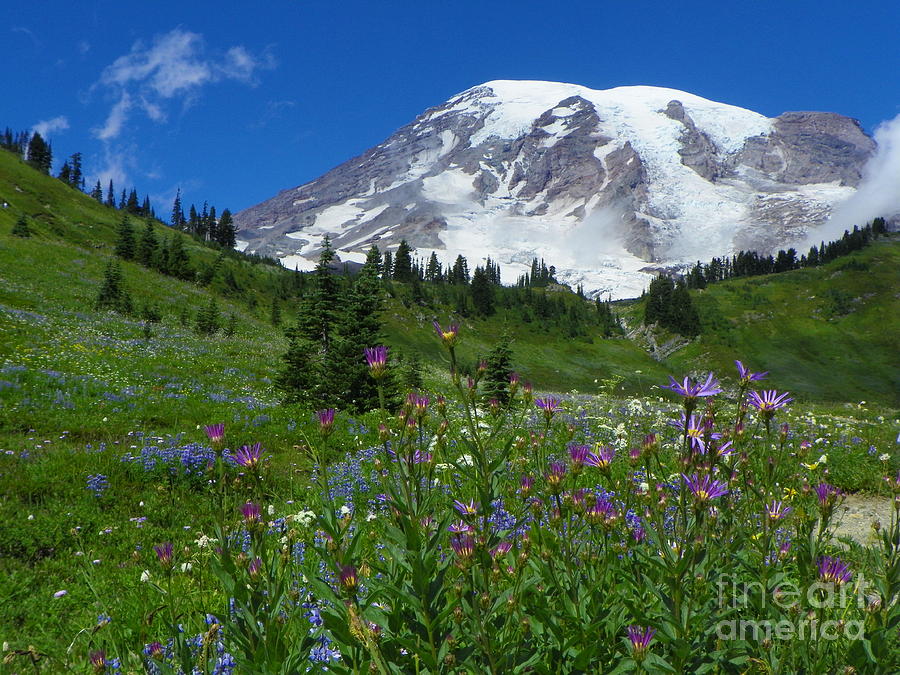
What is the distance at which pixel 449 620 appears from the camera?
7.65ft

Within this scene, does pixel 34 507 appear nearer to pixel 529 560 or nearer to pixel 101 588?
pixel 101 588

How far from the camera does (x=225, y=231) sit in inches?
5630

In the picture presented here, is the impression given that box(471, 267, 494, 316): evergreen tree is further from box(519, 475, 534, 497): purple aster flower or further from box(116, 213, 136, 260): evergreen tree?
box(519, 475, 534, 497): purple aster flower

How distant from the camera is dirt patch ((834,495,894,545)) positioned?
6.35m

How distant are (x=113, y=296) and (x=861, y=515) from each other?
3517 centimetres

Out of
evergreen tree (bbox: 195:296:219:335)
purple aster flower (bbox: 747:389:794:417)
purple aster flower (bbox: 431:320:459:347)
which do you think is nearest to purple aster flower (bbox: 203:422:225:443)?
purple aster flower (bbox: 431:320:459:347)

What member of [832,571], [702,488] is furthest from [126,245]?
[832,571]

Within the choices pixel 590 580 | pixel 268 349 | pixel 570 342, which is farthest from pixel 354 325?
pixel 570 342

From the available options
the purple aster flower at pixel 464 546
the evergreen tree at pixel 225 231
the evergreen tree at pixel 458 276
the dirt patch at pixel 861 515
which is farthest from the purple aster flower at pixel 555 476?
the evergreen tree at pixel 225 231

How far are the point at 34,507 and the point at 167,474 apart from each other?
59.3 inches

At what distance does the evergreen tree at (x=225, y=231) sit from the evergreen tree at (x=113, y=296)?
393 ft

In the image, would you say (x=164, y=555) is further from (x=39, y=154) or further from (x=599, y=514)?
(x=39, y=154)

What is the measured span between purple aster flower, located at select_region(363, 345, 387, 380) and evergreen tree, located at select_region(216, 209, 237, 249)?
15363cm

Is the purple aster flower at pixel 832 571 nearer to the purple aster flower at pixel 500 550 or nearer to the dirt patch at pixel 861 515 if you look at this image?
the purple aster flower at pixel 500 550
